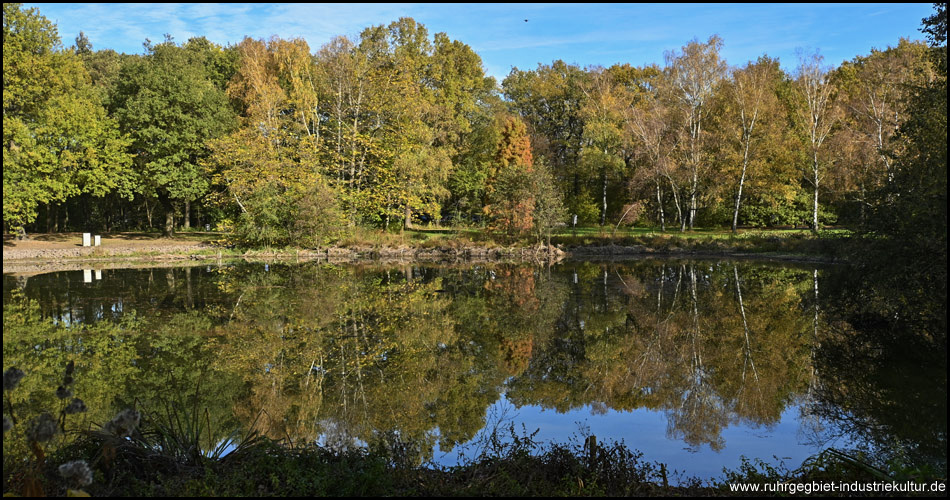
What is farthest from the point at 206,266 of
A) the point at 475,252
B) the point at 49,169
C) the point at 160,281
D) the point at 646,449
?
the point at 646,449

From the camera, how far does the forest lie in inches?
1211

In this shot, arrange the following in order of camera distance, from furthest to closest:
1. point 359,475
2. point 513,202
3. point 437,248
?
1. point 437,248
2. point 513,202
3. point 359,475

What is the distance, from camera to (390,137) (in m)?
36.0

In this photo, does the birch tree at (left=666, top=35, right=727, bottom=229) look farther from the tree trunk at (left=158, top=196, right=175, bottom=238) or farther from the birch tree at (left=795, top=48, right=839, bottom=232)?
the tree trunk at (left=158, top=196, right=175, bottom=238)

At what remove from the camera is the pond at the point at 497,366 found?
24.0ft

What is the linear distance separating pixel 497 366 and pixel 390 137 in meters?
27.4

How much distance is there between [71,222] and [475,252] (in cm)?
3658

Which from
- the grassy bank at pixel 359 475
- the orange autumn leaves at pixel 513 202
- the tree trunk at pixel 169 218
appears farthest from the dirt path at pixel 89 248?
the grassy bank at pixel 359 475

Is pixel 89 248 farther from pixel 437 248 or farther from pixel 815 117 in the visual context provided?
pixel 815 117

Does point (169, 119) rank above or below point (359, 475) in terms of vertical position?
above

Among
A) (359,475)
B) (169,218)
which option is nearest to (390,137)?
(169,218)

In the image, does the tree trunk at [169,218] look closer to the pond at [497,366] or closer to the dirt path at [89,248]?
the dirt path at [89,248]

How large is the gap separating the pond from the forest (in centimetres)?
1424

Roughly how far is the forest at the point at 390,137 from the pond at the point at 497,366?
14.2 meters
